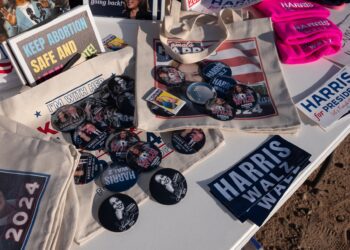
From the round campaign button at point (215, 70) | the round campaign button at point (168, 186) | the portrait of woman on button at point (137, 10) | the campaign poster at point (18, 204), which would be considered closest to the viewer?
the campaign poster at point (18, 204)

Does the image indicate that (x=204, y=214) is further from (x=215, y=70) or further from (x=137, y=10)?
(x=137, y=10)

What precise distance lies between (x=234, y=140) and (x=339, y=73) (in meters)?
0.39

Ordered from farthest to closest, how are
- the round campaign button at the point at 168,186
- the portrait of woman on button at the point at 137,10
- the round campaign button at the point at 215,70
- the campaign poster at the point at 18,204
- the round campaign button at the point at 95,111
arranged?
1. the portrait of woman on button at the point at 137,10
2. the round campaign button at the point at 215,70
3. the round campaign button at the point at 95,111
4. the round campaign button at the point at 168,186
5. the campaign poster at the point at 18,204

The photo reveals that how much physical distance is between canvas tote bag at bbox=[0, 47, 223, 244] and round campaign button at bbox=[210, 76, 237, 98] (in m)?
0.12

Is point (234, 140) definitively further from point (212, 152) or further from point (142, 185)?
point (142, 185)

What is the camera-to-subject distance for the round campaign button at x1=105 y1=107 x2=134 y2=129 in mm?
883

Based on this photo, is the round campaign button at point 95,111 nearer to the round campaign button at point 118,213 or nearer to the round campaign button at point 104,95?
the round campaign button at point 104,95

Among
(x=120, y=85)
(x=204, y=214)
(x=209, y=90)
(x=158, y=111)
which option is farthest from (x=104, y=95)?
(x=204, y=214)

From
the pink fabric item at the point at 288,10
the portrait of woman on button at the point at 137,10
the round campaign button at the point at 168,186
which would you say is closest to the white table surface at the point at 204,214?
the round campaign button at the point at 168,186

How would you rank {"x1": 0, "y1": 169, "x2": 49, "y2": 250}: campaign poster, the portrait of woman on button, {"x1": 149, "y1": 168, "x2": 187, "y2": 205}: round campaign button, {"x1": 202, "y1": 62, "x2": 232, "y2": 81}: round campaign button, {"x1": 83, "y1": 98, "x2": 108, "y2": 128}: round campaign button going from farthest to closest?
the portrait of woman on button
{"x1": 202, "y1": 62, "x2": 232, "y2": 81}: round campaign button
{"x1": 83, "y1": 98, "x2": 108, "y2": 128}: round campaign button
{"x1": 149, "y1": 168, "x2": 187, "y2": 205}: round campaign button
{"x1": 0, "y1": 169, "x2": 49, "y2": 250}: campaign poster

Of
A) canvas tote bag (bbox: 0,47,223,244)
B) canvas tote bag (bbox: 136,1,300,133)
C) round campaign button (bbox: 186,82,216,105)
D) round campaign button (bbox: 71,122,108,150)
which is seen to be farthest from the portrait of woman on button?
round campaign button (bbox: 71,122,108,150)

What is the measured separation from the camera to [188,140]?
2.83 feet

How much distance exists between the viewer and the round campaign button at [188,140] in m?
0.85

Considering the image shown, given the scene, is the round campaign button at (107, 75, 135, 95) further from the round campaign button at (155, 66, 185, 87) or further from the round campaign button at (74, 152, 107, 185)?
the round campaign button at (74, 152, 107, 185)
